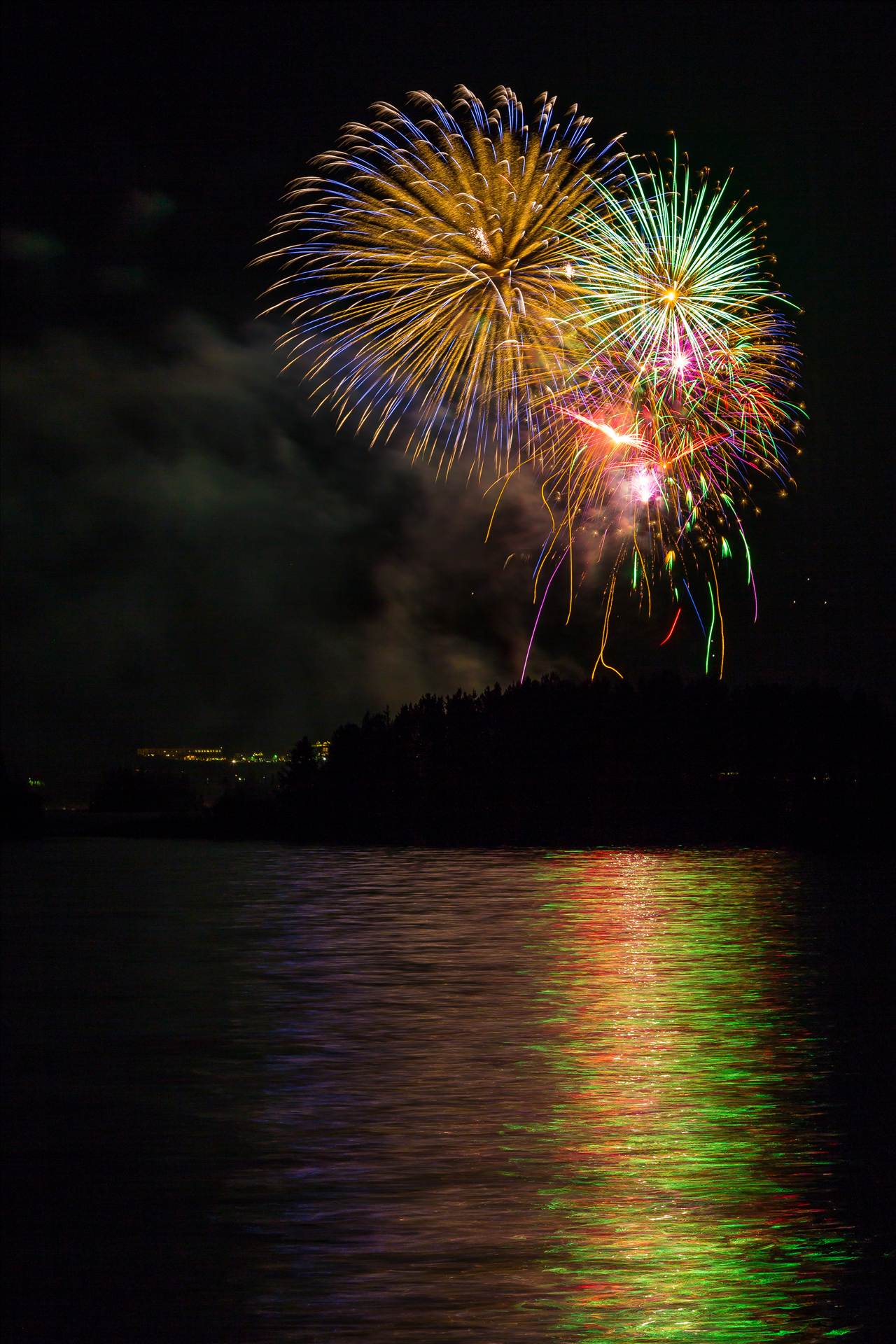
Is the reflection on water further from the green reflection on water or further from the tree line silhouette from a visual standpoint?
the tree line silhouette

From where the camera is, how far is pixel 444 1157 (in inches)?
392

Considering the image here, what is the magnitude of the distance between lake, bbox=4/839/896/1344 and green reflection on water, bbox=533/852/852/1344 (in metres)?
0.03

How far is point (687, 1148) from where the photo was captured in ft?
33.9

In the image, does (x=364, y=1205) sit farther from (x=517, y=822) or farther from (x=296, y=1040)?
(x=517, y=822)

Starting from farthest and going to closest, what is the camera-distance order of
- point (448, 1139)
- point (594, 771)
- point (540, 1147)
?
point (594, 771), point (448, 1139), point (540, 1147)

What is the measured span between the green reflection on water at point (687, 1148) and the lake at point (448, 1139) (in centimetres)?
3

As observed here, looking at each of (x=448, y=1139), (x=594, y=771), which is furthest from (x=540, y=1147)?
(x=594, y=771)

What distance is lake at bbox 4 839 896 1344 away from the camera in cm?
708

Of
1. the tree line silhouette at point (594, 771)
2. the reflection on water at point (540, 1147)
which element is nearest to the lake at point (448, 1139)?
the reflection on water at point (540, 1147)

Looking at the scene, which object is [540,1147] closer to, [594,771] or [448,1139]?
[448,1139]

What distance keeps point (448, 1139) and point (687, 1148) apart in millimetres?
1448

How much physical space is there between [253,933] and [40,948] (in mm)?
3572

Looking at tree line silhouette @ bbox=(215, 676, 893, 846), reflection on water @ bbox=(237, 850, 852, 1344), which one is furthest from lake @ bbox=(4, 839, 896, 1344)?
tree line silhouette @ bbox=(215, 676, 893, 846)

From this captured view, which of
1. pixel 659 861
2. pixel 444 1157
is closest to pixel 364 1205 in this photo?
pixel 444 1157
